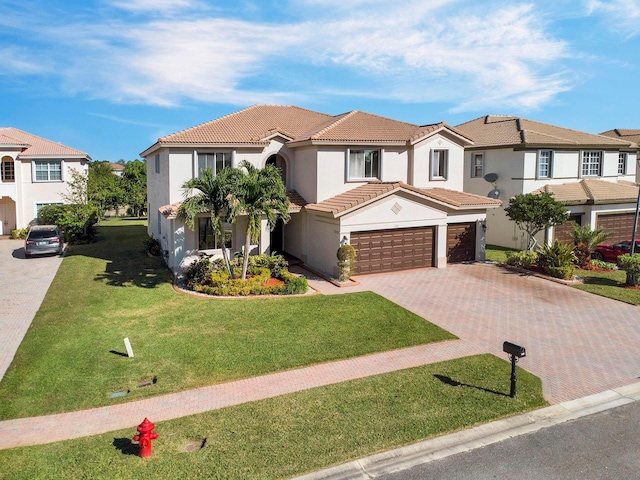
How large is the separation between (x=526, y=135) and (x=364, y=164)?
11.6 meters

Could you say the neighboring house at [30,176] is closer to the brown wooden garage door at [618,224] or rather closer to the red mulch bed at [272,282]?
the red mulch bed at [272,282]

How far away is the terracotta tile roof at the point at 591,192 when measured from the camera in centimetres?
2842

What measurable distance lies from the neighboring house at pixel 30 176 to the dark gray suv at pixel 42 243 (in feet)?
26.1

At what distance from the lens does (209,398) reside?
1062 centimetres

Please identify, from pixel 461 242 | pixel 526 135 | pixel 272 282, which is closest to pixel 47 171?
pixel 272 282

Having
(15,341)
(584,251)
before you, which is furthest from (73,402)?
(584,251)

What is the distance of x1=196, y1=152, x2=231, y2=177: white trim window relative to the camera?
2281 cm

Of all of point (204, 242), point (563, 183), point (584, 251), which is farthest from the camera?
point (563, 183)

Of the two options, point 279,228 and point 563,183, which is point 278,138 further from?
point 563,183

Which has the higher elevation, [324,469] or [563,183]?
[563,183]

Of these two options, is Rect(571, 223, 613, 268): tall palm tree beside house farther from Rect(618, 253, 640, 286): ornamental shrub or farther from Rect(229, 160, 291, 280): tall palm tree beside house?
Answer: Rect(229, 160, 291, 280): tall palm tree beside house

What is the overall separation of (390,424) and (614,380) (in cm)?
595

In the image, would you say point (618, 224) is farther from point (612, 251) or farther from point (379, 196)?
point (379, 196)

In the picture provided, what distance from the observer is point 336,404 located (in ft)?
33.5
